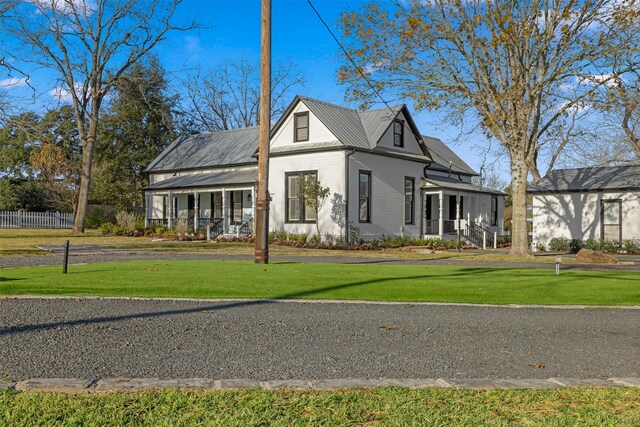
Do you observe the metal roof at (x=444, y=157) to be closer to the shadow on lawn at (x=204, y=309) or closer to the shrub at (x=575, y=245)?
the shrub at (x=575, y=245)

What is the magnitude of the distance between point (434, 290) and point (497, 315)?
248 centimetres

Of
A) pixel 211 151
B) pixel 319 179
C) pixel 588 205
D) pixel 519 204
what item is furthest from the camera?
pixel 211 151

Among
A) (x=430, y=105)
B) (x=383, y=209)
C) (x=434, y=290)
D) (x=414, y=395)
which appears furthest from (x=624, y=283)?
(x=383, y=209)

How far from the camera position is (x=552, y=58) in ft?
73.9

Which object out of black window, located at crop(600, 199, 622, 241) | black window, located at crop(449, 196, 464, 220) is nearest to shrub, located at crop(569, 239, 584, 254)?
black window, located at crop(600, 199, 622, 241)

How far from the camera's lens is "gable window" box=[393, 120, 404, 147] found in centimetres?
3231

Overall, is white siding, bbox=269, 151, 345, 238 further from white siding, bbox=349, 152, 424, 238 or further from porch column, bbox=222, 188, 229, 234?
porch column, bbox=222, 188, 229, 234

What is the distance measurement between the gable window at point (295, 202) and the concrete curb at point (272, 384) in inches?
991

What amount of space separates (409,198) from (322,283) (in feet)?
72.3

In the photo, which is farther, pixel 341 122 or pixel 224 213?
pixel 224 213

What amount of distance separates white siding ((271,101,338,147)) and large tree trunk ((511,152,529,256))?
8.97 metres

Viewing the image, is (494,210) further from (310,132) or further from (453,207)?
(310,132)

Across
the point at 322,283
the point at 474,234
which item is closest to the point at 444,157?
the point at 474,234

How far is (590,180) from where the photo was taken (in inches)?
1235
